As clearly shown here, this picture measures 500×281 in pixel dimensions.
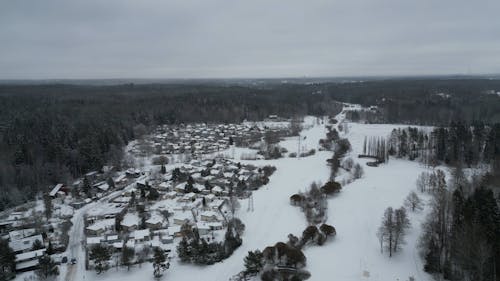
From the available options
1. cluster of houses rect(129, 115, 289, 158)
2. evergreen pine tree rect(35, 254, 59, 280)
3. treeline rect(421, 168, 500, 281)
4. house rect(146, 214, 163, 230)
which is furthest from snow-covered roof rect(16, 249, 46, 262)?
cluster of houses rect(129, 115, 289, 158)

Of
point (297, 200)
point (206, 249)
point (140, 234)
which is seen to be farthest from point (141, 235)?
point (297, 200)

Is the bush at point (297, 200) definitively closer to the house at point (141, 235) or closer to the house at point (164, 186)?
the house at point (141, 235)

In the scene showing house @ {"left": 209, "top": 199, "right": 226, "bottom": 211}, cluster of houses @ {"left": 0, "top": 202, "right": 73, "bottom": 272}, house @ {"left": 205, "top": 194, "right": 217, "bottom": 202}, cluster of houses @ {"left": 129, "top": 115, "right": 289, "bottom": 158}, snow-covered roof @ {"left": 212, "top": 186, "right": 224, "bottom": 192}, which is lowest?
cluster of houses @ {"left": 0, "top": 202, "right": 73, "bottom": 272}

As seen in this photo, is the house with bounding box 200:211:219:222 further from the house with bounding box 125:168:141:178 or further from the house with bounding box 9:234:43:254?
the house with bounding box 125:168:141:178

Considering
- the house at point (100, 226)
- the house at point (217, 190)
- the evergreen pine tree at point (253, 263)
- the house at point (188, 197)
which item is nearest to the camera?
the evergreen pine tree at point (253, 263)

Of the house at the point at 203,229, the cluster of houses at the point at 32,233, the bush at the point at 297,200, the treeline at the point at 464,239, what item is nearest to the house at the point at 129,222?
the cluster of houses at the point at 32,233

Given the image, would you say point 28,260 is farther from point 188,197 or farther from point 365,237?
point 365,237

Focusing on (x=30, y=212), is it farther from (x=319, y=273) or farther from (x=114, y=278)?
(x=319, y=273)
